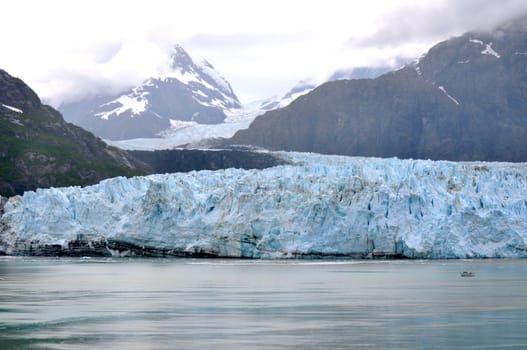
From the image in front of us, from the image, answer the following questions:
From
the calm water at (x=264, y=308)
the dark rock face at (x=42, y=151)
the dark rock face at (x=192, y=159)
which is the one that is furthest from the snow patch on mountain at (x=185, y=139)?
the calm water at (x=264, y=308)

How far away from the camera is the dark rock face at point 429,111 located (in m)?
150

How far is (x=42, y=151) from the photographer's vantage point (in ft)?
348

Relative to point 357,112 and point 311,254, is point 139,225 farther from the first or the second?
point 357,112

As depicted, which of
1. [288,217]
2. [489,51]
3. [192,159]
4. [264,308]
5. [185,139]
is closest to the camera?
[264,308]

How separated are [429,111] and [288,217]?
4237 inches

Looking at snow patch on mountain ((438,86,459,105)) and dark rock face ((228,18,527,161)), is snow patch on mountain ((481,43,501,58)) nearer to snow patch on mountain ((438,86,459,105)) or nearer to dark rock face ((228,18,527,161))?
dark rock face ((228,18,527,161))

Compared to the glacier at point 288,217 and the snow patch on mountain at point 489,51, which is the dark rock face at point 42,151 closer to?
the glacier at point 288,217

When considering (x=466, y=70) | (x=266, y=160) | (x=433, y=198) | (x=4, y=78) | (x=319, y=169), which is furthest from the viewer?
(x=466, y=70)

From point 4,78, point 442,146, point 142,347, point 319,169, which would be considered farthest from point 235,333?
point 442,146

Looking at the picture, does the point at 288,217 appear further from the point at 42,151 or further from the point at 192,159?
the point at 192,159

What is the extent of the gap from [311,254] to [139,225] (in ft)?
37.7

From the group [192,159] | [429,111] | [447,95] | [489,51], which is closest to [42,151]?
[192,159]

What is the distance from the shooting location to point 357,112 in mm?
164750

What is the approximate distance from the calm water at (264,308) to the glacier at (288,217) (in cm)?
569
